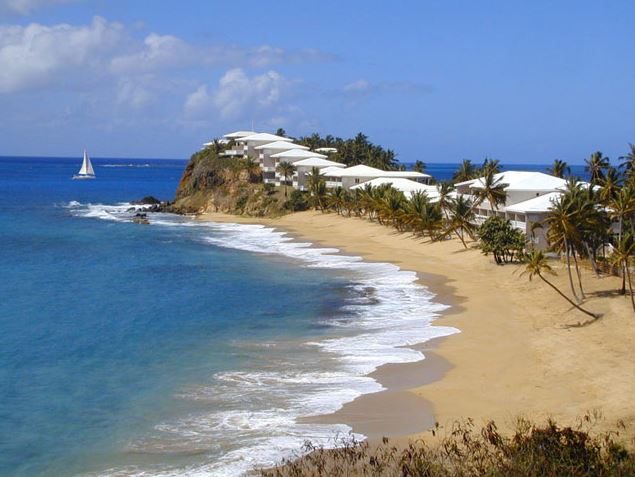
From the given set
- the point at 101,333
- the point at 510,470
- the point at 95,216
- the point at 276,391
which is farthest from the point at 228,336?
the point at 95,216

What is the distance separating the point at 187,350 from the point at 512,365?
12568mm

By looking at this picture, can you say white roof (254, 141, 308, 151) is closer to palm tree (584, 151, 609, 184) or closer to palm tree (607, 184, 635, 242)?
palm tree (584, 151, 609, 184)

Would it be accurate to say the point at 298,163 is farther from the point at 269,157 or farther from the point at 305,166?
the point at 269,157

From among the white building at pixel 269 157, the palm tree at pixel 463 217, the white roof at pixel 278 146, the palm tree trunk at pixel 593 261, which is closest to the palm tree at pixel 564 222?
the palm tree trunk at pixel 593 261

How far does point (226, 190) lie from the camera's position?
10112 cm

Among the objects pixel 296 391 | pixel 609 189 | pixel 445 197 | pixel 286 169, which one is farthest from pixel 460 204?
pixel 286 169

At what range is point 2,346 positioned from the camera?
32.1m

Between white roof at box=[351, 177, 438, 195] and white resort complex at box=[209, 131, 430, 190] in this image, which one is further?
white resort complex at box=[209, 131, 430, 190]

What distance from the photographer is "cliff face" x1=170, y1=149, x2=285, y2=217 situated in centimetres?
9544

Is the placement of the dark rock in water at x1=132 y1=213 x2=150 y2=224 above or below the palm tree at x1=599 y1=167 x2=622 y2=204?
below

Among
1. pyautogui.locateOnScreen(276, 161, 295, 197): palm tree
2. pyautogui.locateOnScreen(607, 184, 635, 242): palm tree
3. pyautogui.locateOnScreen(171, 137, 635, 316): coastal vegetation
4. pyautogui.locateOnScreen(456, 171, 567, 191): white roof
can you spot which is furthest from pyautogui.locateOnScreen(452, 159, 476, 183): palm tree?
pyautogui.locateOnScreen(607, 184, 635, 242): palm tree

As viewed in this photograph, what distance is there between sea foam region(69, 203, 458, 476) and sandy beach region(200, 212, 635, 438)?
904 mm

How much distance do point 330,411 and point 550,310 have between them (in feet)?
52.0

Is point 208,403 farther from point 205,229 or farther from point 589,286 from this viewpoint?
point 205,229
